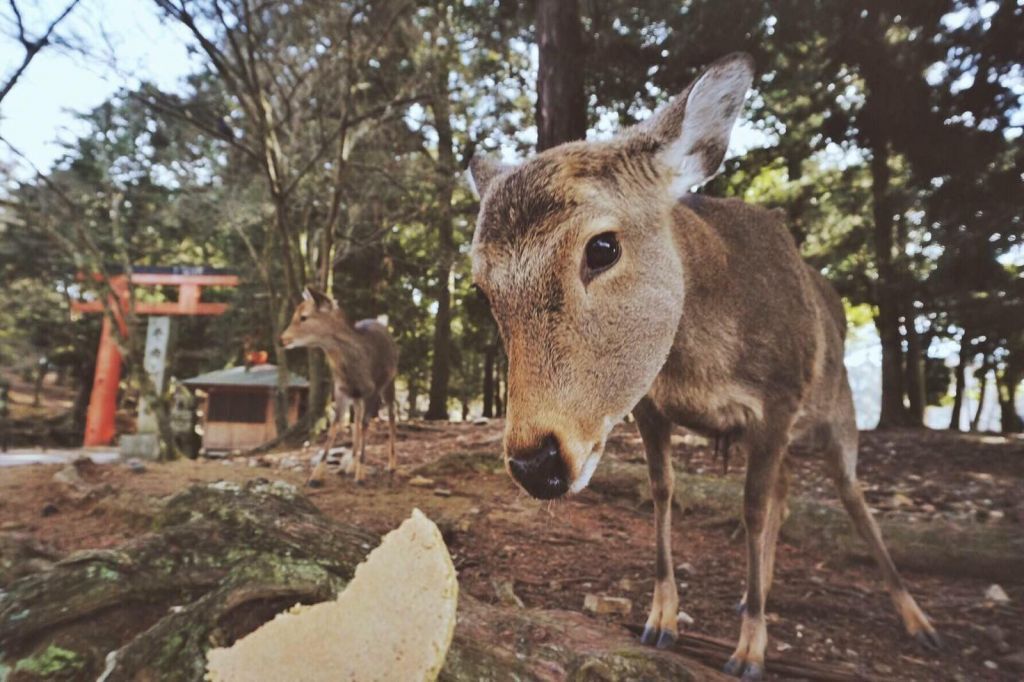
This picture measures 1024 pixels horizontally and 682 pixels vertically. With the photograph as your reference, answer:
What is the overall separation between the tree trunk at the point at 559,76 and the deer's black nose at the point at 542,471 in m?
2.26

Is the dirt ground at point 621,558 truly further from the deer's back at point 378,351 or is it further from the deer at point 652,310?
the deer's back at point 378,351

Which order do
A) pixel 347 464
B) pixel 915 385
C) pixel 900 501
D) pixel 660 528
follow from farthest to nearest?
pixel 915 385
pixel 347 464
pixel 900 501
pixel 660 528

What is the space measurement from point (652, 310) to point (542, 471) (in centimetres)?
57

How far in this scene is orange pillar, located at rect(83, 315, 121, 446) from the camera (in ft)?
37.0

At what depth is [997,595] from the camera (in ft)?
9.88

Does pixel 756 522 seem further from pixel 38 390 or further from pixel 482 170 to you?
pixel 38 390

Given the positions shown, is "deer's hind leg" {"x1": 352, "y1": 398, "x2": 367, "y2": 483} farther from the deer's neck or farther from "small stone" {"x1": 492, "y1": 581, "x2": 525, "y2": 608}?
"small stone" {"x1": 492, "y1": 581, "x2": 525, "y2": 608}

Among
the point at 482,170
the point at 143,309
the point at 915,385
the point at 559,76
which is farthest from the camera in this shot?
the point at 915,385

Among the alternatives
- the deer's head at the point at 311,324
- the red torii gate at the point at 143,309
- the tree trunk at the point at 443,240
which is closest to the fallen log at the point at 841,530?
the deer's head at the point at 311,324

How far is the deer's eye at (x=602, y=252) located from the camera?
1401 mm

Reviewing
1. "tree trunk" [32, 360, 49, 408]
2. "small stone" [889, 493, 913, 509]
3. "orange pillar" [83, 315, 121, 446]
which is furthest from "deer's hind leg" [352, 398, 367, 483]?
"tree trunk" [32, 360, 49, 408]

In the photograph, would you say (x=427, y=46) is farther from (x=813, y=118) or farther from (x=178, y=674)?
(x=178, y=674)

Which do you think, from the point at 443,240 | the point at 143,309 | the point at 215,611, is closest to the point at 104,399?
the point at 143,309

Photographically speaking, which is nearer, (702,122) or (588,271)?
(588,271)
